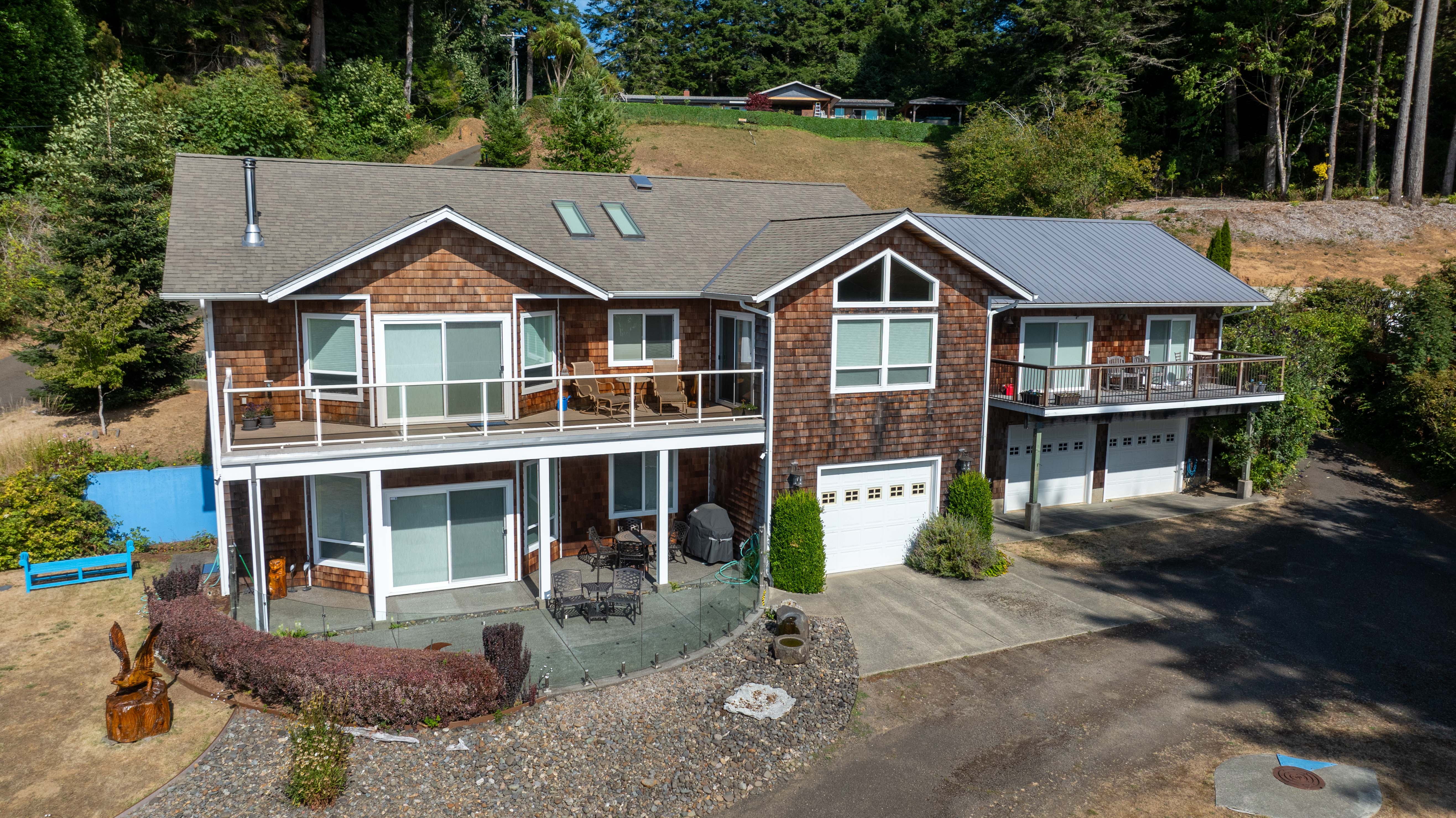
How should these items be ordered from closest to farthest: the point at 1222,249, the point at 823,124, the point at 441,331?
1. the point at 441,331
2. the point at 1222,249
3. the point at 823,124

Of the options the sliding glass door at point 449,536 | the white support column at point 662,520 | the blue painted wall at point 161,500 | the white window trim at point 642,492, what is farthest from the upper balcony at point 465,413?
the blue painted wall at point 161,500

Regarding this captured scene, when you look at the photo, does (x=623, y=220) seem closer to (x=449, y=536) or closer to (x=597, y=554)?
(x=597, y=554)

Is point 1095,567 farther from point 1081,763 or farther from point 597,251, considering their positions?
point 597,251

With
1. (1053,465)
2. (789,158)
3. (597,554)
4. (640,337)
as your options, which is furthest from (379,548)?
(789,158)

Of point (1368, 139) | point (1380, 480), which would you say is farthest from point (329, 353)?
point (1368, 139)

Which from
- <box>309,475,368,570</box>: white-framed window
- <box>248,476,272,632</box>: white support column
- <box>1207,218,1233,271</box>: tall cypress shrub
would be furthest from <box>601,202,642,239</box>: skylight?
<box>1207,218,1233,271</box>: tall cypress shrub

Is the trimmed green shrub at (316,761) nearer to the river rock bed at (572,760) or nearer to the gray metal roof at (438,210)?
the river rock bed at (572,760)
